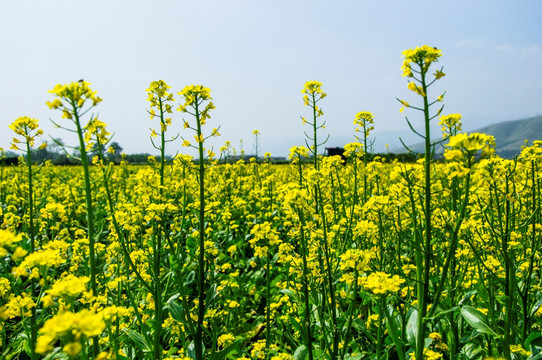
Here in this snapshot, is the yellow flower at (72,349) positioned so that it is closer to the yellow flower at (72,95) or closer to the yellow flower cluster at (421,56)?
the yellow flower at (72,95)

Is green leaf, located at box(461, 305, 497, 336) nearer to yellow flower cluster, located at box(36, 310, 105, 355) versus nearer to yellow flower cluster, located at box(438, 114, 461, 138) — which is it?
yellow flower cluster, located at box(438, 114, 461, 138)

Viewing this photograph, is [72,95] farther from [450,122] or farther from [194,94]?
[450,122]

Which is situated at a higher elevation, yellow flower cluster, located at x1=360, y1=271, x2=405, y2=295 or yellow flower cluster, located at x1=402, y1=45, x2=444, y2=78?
yellow flower cluster, located at x1=402, y1=45, x2=444, y2=78

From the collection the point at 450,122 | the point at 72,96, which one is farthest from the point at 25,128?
the point at 450,122

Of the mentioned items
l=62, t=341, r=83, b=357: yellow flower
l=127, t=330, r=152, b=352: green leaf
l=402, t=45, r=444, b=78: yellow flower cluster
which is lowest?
l=127, t=330, r=152, b=352: green leaf

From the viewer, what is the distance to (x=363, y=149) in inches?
165

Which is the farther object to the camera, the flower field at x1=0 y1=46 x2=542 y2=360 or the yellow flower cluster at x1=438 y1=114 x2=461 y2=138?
the yellow flower cluster at x1=438 y1=114 x2=461 y2=138

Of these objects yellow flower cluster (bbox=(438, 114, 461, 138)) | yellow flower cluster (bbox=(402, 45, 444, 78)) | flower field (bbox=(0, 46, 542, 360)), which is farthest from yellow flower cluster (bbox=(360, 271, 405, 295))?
yellow flower cluster (bbox=(438, 114, 461, 138))

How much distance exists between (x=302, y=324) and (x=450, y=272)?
1315 mm

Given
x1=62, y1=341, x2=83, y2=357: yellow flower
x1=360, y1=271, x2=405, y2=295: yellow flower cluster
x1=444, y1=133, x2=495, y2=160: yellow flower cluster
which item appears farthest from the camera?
x1=360, y1=271, x2=405, y2=295: yellow flower cluster

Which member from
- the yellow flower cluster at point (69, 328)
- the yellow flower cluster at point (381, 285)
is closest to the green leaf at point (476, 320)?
the yellow flower cluster at point (381, 285)

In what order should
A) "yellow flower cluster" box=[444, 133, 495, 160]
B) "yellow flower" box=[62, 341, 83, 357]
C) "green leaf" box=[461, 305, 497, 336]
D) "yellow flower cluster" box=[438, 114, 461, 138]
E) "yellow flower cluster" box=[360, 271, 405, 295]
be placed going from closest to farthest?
1. "yellow flower" box=[62, 341, 83, 357]
2. "yellow flower cluster" box=[444, 133, 495, 160]
3. "yellow flower cluster" box=[360, 271, 405, 295]
4. "green leaf" box=[461, 305, 497, 336]
5. "yellow flower cluster" box=[438, 114, 461, 138]

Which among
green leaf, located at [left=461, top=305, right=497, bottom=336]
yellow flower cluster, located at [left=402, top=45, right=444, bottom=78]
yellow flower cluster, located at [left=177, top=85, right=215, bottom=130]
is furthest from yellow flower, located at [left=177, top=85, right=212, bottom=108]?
green leaf, located at [left=461, top=305, right=497, bottom=336]

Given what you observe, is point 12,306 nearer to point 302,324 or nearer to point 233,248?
point 302,324
